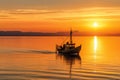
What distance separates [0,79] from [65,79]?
6.92 meters

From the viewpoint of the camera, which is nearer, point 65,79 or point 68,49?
point 65,79

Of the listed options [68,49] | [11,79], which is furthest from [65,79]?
[68,49]

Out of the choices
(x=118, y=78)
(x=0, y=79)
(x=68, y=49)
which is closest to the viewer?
(x=0, y=79)

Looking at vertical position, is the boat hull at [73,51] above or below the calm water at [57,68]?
above

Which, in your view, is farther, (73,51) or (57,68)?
(73,51)

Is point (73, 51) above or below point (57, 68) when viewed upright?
above

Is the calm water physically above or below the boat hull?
below

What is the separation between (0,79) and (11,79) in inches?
46.0

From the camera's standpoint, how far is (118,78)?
117ft

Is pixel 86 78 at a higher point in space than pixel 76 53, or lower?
lower

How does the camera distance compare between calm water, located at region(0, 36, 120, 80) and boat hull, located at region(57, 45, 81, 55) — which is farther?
boat hull, located at region(57, 45, 81, 55)

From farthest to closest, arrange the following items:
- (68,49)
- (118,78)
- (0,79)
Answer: (68,49) < (118,78) < (0,79)

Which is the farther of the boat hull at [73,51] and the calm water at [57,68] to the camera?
the boat hull at [73,51]

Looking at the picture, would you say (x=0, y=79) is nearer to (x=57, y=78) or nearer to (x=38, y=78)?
(x=38, y=78)
